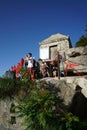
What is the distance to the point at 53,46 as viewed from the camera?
30234 millimetres

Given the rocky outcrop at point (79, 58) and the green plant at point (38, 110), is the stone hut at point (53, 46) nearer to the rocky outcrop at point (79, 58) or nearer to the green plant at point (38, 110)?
the rocky outcrop at point (79, 58)

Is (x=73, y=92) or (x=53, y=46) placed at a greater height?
(x=53, y=46)

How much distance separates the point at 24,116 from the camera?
12805 mm

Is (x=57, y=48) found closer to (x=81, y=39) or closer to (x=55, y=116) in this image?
(x=81, y=39)

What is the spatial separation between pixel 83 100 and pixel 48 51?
50.7ft

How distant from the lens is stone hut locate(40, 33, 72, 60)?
28.8 metres

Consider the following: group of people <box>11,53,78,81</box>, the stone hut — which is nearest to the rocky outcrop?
group of people <box>11,53,78,81</box>

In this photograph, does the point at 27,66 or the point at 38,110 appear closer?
the point at 38,110

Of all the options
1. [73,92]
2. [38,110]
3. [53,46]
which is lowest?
[38,110]

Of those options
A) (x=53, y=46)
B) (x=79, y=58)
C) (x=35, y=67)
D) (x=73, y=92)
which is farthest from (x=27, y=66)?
(x=53, y=46)

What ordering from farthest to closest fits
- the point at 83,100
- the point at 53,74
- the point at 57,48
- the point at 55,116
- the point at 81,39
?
the point at 57,48
the point at 81,39
the point at 53,74
the point at 83,100
the point at 55,116

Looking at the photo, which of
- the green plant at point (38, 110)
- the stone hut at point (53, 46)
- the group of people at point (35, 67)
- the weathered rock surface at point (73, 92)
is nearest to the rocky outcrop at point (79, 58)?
the group of people at point (35, 67)

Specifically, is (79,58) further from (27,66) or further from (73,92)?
(73,92)

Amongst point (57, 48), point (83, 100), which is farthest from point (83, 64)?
point (57, 48)
